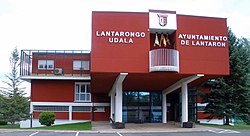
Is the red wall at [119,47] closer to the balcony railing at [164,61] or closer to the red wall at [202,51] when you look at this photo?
the balcony railing at [164,61]

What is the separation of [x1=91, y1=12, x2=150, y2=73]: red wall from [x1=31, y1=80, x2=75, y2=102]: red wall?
18.6 meters

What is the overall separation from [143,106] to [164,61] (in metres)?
12.3

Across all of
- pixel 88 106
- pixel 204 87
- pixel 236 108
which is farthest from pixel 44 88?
pixel 236 108

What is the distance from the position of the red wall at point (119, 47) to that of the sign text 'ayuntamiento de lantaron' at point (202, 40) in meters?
2.49

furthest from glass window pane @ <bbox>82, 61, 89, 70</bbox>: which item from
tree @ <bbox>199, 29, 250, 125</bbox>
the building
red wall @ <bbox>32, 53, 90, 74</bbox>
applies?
tree @ <bbox>199, 29, 250, 125</bbox>

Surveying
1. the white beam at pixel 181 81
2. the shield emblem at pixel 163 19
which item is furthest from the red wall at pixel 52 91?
the shield emblem at pixel 163 19

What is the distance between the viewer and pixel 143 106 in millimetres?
34469

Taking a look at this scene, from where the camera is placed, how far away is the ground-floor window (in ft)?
112

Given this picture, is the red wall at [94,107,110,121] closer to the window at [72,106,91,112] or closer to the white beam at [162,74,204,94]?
the window at [72,106,91,112]

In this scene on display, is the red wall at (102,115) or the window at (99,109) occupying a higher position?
the window at (99,109)

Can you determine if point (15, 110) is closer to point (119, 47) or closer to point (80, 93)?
point (80, 93)

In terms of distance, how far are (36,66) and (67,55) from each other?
3.87 m

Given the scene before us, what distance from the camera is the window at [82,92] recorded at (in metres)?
40.9

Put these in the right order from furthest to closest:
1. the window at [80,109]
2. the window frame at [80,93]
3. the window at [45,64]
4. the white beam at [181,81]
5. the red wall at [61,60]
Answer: the window at [45,64]
the red wall at [61,60]
the window frame at [80,93]
the window at [80,109]
the white beam at [181,81]
